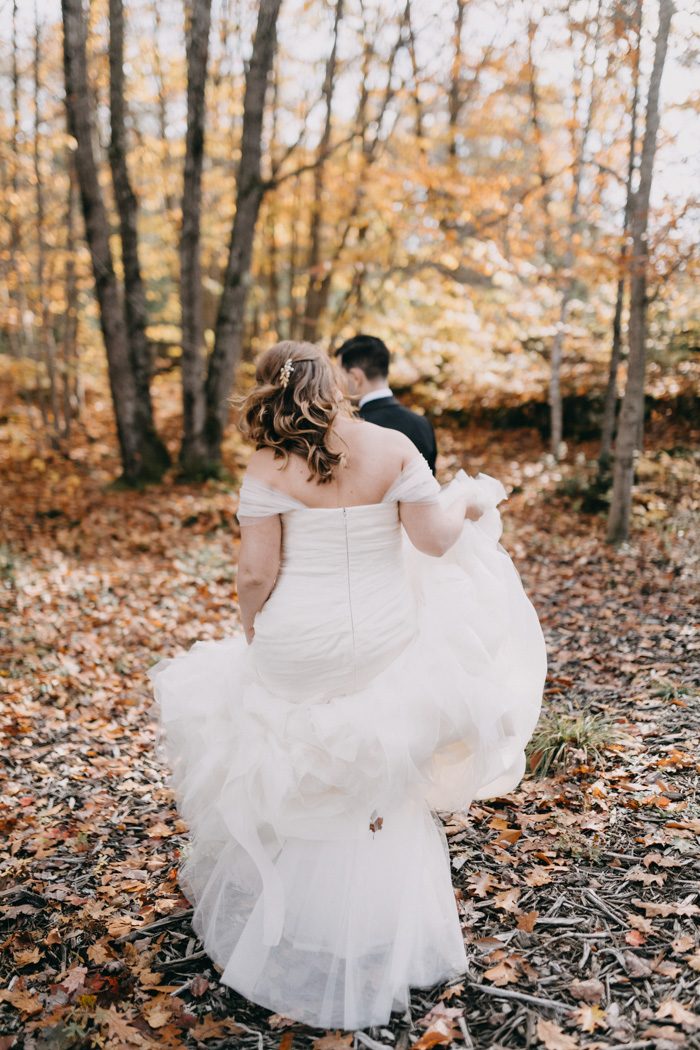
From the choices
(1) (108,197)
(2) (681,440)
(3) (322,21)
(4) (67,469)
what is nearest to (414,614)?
(2) (681,440)

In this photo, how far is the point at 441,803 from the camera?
3264 mm

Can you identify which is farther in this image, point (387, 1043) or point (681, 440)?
point (681, 440)

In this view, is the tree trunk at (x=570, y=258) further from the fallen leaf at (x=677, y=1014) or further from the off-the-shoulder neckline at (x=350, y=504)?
the fallen leaf at (x=677, y=1014)

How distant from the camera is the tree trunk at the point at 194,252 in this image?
10438 mm

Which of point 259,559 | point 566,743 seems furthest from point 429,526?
point 566,743

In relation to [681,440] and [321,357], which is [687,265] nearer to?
[681,440]

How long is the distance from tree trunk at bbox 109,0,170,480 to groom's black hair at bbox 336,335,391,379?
7379 mm

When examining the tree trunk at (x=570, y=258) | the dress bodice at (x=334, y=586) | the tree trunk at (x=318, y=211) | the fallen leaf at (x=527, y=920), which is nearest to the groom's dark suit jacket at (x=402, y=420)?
the dress bodice at (x=334, y=586)

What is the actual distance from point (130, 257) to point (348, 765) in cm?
1088

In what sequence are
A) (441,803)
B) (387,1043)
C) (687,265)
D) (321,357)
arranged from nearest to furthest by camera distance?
1. (387,1043)
2. (321,357)
3. (441,803)
4. (687,265)

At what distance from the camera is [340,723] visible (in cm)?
296

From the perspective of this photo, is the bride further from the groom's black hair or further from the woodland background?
the groom's black hair

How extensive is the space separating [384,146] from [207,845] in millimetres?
13654

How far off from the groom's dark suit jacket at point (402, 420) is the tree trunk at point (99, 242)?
7.42 metres
